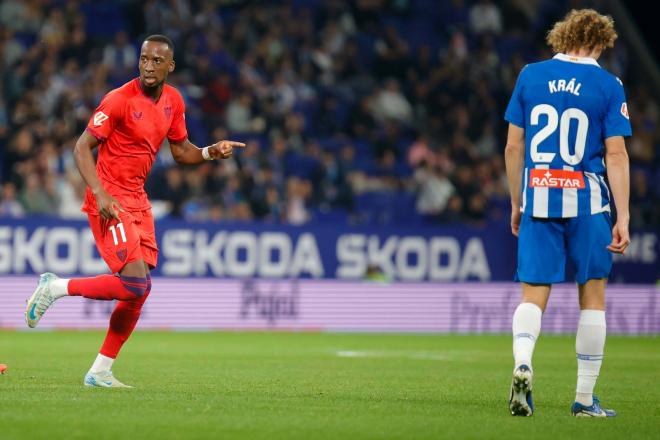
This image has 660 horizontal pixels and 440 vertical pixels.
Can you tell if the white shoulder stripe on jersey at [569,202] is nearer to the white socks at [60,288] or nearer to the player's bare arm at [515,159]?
the player's bare arm at [515,159]

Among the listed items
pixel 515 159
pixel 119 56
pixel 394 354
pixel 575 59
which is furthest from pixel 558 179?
pixel 119 56

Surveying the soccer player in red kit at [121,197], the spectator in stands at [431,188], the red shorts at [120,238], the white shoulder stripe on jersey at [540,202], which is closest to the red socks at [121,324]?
the soccer player in red kit at [121,197]

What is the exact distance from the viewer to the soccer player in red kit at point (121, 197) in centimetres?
799

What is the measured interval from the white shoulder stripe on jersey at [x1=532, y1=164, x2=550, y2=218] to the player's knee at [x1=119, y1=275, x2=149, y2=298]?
8.73ft

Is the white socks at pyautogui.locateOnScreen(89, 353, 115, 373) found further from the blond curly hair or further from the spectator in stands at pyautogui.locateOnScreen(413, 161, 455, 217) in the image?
the spectator in stands at pyautogui.locateOnScreen(413, 161, 455, 217)

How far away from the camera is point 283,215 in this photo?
749 inches

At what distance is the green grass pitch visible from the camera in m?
6.00

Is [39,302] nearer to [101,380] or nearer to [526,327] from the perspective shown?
[101,380]

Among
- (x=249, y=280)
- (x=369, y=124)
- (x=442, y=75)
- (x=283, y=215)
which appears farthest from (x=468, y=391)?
(x=442, y=75)

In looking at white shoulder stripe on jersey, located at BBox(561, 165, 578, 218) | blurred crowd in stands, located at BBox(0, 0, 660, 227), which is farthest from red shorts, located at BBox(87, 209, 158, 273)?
blurred crowd in stands, located at BBox(0, 0, 660, 227)

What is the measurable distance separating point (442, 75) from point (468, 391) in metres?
15.2

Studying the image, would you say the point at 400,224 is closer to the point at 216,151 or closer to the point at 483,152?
the point at 483,152

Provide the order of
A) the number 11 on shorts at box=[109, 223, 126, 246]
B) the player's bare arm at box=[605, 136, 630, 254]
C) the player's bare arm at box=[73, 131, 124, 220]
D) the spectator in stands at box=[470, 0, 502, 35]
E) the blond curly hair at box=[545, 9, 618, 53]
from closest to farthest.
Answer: the player's bare arm at box=[605, 136, 630, 254], the blond curly hair at box=[545, 9, 618, 53], the player's bare arm at box=[73, 131, 124, 220], the number 11 on shorts at box=[109, 223, 126, 246], the spectator in stands at box=[470, 0, 502, 35]

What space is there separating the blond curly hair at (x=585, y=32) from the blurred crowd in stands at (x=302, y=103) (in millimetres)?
11396
